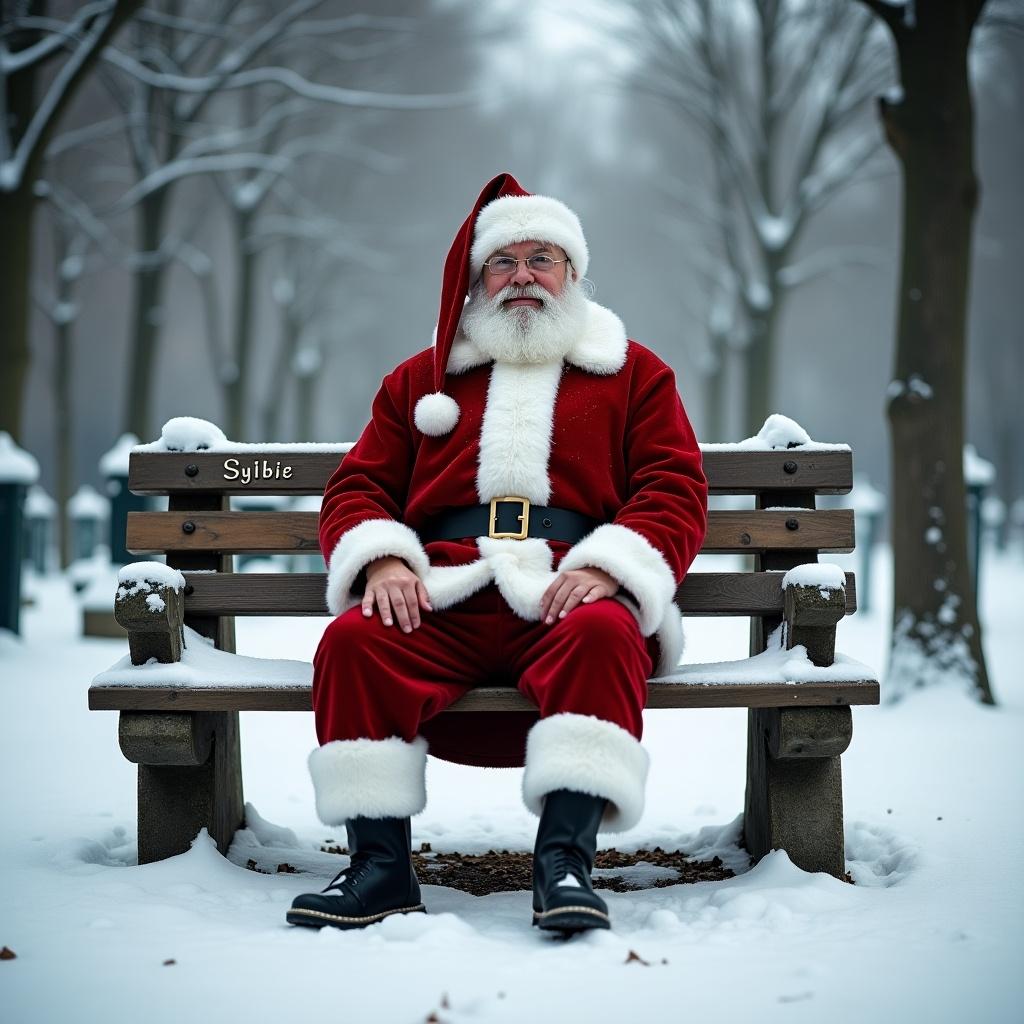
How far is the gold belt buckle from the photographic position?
11.0 ft

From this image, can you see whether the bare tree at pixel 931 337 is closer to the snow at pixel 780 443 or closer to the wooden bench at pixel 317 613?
the wooden bench at pixel 317 613

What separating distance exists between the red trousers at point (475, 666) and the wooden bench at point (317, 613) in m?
0.09

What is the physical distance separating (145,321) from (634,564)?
1106 cm

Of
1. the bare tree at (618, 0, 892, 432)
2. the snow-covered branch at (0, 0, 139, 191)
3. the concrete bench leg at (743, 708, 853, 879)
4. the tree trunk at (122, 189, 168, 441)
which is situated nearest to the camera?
the concrete bench leg at (743, 708, 853, 879)

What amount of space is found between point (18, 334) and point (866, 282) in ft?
86.6

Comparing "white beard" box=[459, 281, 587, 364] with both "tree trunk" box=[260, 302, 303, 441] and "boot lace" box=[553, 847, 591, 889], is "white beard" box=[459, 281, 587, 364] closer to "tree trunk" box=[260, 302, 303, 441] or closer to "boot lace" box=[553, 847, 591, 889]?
"boot lace" box=[553, 847, 591, 889]

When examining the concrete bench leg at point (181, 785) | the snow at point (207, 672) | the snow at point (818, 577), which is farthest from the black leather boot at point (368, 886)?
the snow at point (818, 577)

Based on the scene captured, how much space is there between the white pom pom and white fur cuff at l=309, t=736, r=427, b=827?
3.08 feet

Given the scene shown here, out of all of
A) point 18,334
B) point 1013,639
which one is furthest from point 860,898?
point 18,334

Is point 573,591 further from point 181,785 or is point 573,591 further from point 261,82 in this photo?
point 261,82

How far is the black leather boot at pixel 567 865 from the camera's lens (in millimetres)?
2658

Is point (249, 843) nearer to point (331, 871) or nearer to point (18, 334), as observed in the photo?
point (331, 871)

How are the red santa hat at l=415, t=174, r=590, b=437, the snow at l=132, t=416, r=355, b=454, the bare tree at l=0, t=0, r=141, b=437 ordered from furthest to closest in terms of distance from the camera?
the bare tree at l=0, t=0, r=141, b=437
the snow at l=132, t=416, r=355, b=454
the red santa hat at l=415, t=174, r=590, b=437

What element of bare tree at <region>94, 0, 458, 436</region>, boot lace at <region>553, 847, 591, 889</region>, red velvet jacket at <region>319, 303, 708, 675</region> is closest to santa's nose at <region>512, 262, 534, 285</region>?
red velvet jacket at <region>319, 303, 708, 675</region>
